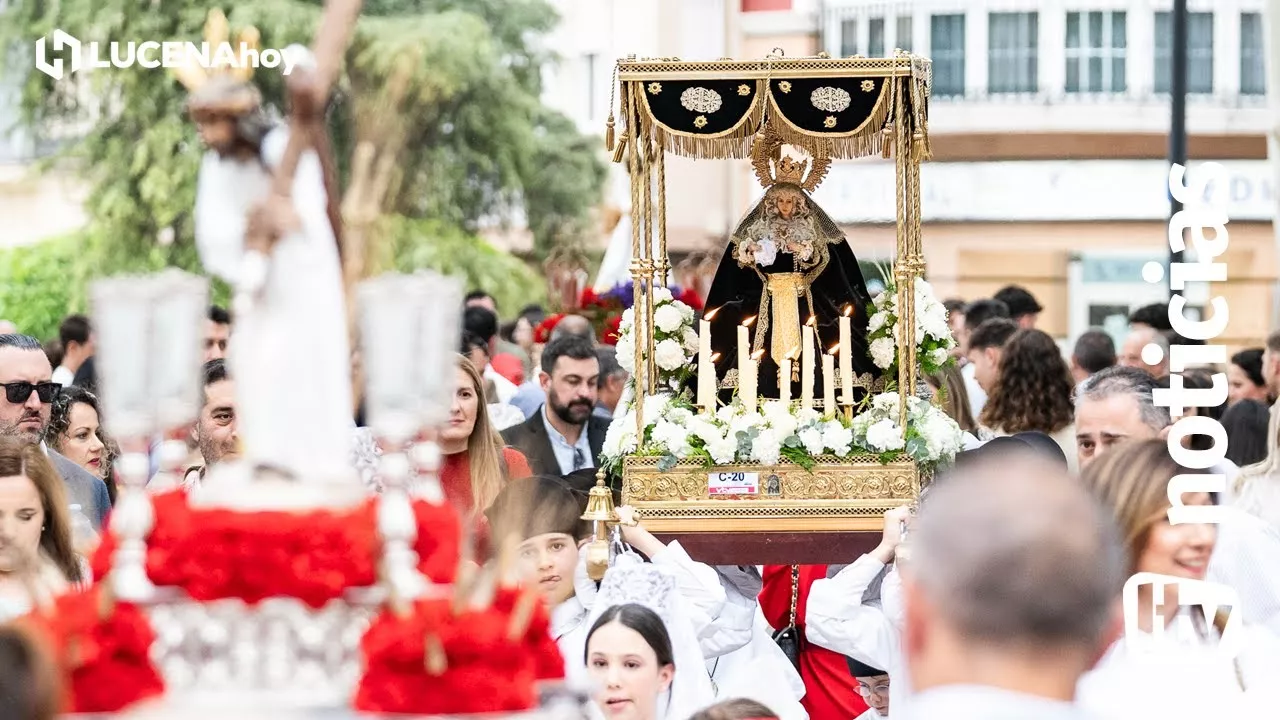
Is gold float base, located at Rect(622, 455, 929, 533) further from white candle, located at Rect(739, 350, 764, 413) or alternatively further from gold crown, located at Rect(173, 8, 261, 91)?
gold crown, located at Rect(173, 8, 261, 91)

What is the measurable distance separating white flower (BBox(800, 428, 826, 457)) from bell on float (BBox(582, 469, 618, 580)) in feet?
2.42

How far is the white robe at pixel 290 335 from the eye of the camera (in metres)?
3.25

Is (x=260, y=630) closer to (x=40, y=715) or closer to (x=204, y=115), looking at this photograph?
(x=40, y=715)

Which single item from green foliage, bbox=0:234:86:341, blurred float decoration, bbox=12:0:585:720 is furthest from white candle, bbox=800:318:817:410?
green foliage, bbox=0:234:86:341

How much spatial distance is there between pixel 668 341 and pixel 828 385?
64cm

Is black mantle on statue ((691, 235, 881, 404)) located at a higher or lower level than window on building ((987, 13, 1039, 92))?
lower

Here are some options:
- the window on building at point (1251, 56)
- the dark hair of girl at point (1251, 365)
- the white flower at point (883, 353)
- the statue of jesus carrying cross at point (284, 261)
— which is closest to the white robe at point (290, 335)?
the statue of jesus carrying cross at point (284, 261)

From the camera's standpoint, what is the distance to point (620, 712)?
490cm

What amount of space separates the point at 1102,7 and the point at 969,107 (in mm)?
1899

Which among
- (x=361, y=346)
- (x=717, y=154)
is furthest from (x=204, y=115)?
(x=717, y=154)

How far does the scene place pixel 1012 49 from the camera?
76.0 feet

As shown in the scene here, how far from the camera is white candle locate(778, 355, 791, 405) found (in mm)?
7113

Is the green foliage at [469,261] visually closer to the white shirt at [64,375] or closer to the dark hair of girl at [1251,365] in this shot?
the white shirt at [64,375]

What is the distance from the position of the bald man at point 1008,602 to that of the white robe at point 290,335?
3.66 feet
